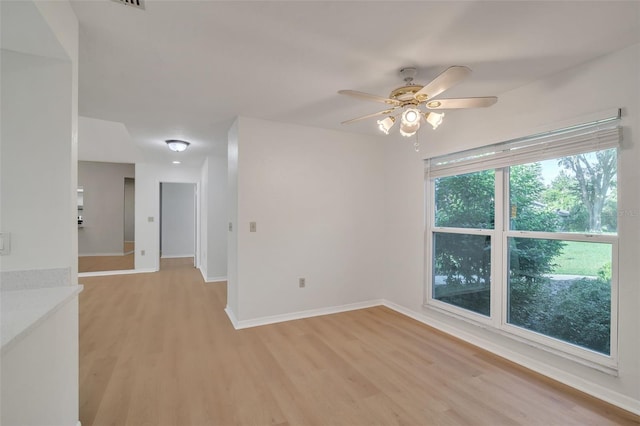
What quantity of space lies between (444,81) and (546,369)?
2488 millimetres

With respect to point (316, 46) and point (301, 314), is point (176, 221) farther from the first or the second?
point (316, 46)

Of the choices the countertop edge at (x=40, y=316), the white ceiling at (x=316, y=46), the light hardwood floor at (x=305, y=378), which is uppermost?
the white ceiling at (x=316, y=46)

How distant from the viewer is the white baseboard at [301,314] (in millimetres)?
3417

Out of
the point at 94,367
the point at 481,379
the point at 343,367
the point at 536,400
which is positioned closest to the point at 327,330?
the point at 343,367

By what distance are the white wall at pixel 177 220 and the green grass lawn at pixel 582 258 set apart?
27.8ft

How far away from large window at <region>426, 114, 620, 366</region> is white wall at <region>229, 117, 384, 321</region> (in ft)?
3.51

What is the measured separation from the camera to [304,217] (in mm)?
3797

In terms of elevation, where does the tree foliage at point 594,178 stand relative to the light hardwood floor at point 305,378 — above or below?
above

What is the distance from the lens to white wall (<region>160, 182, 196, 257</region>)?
8.61 meters

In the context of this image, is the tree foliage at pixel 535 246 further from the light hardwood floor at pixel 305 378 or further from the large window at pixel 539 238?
the light hardwood floor at pixel 305 378

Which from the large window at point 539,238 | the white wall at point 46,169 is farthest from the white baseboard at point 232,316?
the large window at point 539,238

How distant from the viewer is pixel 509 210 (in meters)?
2.81

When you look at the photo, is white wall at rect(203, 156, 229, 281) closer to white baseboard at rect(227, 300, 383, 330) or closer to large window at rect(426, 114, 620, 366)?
white baseboard at rect(227, 300, 383, 330)

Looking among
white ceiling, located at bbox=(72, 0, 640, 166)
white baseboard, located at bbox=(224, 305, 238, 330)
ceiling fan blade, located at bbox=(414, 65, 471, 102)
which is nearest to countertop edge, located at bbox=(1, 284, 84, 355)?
white ceiling, located at bbox=(72, 0, 640, 166)
